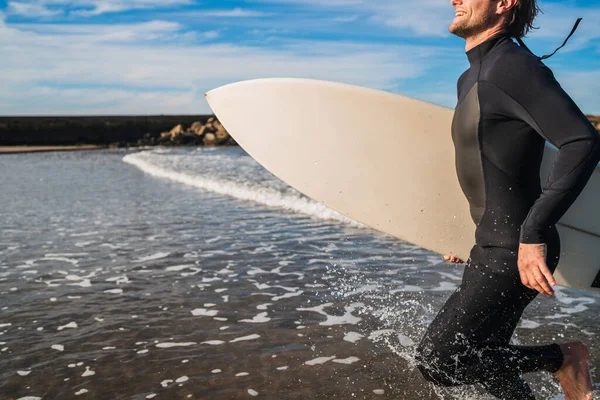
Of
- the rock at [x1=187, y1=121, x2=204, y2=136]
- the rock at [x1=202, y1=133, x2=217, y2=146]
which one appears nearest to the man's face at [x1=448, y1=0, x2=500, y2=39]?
the rock at [x1=202, y1=133, x2=217, y2=146]

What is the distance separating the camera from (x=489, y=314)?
197cm

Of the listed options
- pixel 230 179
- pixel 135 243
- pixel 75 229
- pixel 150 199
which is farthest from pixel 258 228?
pixel 230 179

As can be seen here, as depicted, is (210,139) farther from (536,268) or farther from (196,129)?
(536,268)

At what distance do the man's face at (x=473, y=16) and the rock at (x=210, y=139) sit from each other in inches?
1491

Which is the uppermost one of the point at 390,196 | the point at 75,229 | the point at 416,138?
the point at 416,138

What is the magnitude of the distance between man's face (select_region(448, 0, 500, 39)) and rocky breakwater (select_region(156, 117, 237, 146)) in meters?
37.3

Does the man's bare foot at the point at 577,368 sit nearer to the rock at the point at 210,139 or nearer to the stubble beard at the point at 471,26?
the stubble beard at the point at 471,26

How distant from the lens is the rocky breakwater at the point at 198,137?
39.4 meters

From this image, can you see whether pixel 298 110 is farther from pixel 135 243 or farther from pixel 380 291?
pixel 135 243

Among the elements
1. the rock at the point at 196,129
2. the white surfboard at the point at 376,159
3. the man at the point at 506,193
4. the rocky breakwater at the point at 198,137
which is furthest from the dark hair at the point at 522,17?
the rock at the point at 196,129

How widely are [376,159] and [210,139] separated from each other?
37.4 m

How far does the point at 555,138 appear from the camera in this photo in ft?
5.66

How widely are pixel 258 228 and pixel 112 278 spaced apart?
2.73 metres

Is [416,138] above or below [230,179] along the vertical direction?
above
